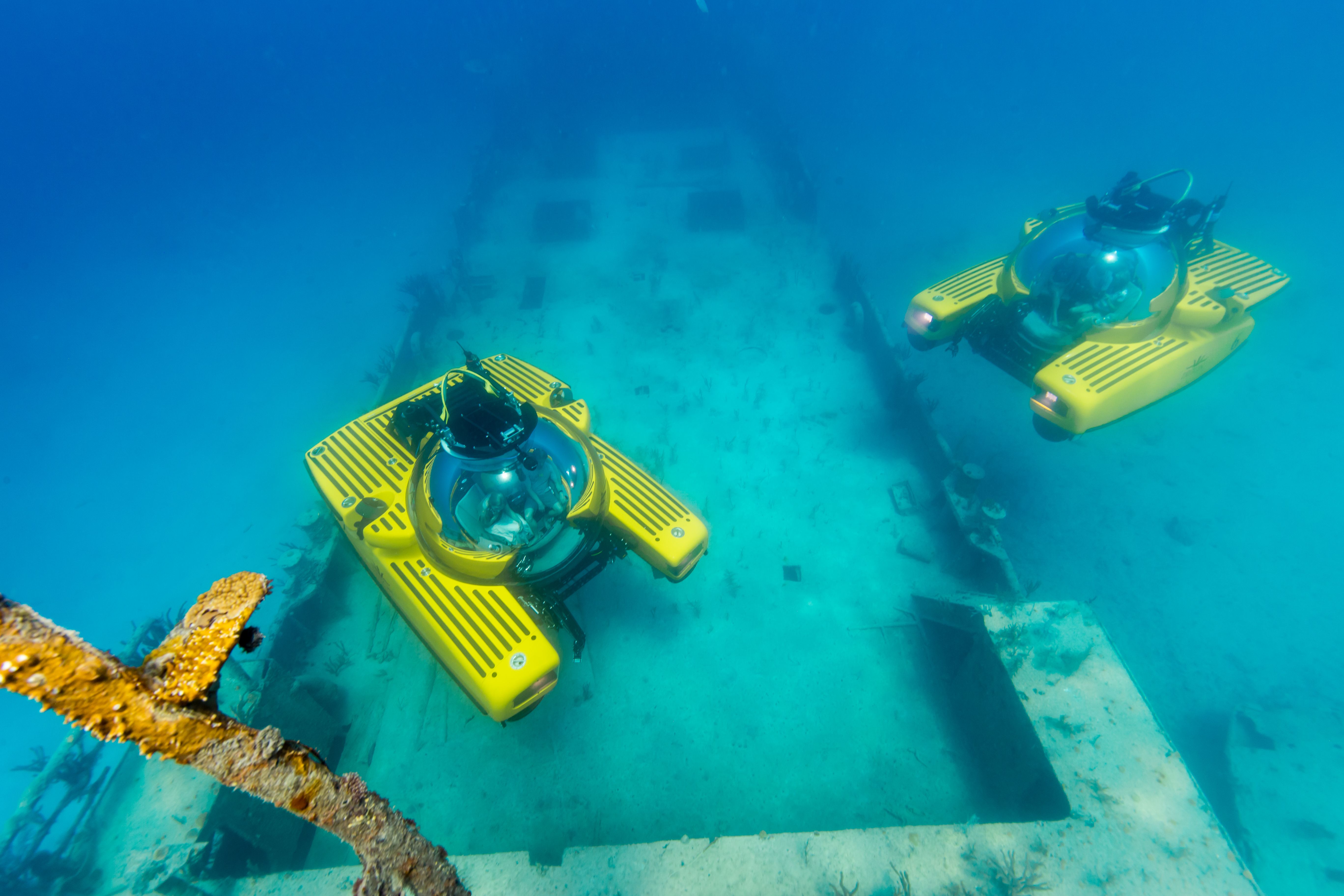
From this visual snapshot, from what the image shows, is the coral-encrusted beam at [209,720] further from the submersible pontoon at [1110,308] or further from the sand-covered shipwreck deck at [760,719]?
the submersible pontoon at [1110,308]

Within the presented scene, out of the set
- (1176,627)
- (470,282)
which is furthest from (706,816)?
(470,282)

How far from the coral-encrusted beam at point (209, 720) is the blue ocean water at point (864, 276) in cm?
847

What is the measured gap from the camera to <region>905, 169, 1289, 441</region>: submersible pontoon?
19.7 ft

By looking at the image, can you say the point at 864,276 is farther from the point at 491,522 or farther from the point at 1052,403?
the point at 491,522

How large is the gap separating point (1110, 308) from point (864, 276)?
7.53 m

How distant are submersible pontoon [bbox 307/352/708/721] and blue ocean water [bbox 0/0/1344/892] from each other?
539 cm

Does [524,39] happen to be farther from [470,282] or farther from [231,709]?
[231,709]

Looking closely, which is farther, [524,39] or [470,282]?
[524,39]

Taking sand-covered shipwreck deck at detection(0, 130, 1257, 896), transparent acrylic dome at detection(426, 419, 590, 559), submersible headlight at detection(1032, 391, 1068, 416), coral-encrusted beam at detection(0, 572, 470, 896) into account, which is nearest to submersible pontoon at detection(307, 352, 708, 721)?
transparent acrylic dome at detection(426, 419, 590, 559)

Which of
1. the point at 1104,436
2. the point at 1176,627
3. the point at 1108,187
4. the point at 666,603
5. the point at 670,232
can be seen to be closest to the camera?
the point at 666,603

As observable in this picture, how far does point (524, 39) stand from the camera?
39.8 meters

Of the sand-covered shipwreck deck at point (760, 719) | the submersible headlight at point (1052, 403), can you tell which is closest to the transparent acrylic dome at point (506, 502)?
the sand-covered shipwreck deck at point (760, 719)

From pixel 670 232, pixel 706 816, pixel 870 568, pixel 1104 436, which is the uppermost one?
pixel 670 232

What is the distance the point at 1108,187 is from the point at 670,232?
18.2 meters
